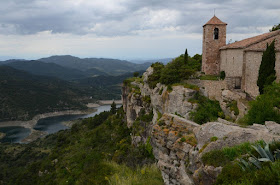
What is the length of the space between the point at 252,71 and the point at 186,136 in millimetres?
12763

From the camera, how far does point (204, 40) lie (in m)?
30.6

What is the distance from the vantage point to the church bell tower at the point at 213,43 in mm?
29812

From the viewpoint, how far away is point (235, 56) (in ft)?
83.7

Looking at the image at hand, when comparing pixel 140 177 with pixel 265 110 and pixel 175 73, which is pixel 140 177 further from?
pixel 265 110

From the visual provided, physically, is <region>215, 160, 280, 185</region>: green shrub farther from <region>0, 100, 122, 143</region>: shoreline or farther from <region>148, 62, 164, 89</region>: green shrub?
<region>0, 100, 122, 143</region>: shoreline

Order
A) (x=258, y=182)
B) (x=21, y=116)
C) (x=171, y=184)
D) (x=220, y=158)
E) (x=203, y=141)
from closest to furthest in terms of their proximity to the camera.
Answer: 1. (x=258, y=182)
2. (x=220, y=158)
3. (x=203, y=141)
4. (x=171, y=184)
5. (x=21, y=116)

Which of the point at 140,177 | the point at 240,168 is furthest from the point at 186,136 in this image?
the point at 140,177

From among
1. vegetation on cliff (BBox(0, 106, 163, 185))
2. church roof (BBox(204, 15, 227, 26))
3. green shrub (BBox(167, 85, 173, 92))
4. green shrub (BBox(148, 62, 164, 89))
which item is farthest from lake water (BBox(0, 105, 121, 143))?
church roof (BBox(204, 15, 227, 26))

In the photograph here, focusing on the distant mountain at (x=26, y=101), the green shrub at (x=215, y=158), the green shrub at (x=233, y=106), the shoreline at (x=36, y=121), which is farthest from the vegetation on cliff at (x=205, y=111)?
the distant mountain at (x=26, y=101)

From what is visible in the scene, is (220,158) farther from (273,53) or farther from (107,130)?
(107,130)

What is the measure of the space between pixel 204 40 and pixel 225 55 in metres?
4.04

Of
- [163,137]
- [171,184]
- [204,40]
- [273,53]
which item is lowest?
[171,184]

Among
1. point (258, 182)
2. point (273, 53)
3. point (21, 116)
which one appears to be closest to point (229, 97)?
point (273, 53)

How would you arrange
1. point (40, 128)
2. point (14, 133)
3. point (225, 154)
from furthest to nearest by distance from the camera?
1. point (40, 128)
2. point (14, 133)
3. point (225, 154)
